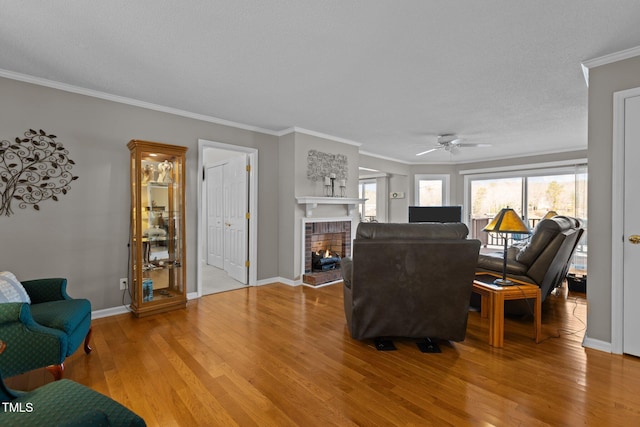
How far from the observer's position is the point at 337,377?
7.16 feet

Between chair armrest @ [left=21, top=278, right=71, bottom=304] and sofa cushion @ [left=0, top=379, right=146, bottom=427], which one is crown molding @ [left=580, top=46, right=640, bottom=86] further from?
chair armrest @ [left=21, top=278, right=71, bottom=304]

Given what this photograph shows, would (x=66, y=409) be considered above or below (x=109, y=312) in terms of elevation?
above

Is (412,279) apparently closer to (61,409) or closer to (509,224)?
(509,224)

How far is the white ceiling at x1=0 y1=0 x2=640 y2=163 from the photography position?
1998mm

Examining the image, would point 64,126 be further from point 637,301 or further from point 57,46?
point 637,301

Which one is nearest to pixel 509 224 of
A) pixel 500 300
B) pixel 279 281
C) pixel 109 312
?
pixel 500 300

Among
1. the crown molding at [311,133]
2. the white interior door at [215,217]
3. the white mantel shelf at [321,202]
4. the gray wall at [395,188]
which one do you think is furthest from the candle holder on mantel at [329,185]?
the gray wall at [395,188]

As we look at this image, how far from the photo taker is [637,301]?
2465 millimetres

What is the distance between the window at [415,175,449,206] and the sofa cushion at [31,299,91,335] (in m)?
7.31

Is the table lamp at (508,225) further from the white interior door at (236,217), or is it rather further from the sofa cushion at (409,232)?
the white interior door at (236,217)

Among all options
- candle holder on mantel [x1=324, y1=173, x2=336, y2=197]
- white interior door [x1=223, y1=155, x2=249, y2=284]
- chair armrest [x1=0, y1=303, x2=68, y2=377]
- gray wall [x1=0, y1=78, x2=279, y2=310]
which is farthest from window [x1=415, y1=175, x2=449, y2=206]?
chair armrest [x1=0, y1=303, x2=68, y2=377]

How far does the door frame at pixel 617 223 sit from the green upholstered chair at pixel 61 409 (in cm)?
345

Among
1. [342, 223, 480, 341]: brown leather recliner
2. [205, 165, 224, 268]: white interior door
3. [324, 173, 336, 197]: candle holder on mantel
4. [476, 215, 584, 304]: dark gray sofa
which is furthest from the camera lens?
[205, 165, 224, 268]: white interior door

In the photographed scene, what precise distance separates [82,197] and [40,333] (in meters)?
1.82
